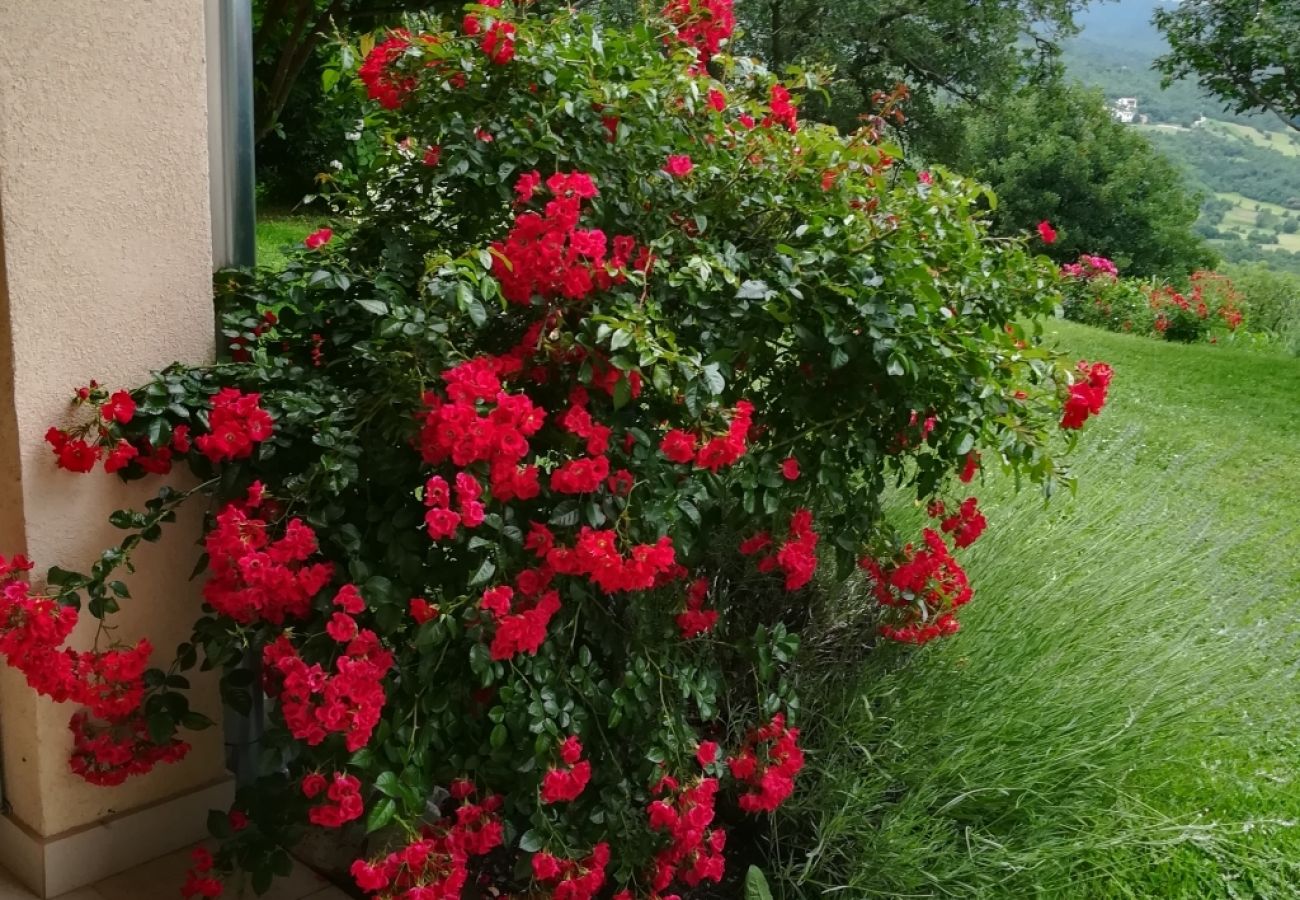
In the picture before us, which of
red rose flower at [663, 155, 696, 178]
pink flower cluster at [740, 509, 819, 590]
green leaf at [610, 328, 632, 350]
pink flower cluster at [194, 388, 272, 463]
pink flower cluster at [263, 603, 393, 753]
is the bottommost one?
pink flower cluster at [263, 603, 393, 753]

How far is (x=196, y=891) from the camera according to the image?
1.83 m

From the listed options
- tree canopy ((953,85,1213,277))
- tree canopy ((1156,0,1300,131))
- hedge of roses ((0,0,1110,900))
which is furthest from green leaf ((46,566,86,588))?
tree canopy ((953,85,1213,277))

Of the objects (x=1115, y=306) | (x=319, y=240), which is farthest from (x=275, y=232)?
(x=1115, y=306)

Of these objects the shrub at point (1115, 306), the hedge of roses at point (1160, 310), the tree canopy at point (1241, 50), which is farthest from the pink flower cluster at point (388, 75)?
the shrub at point (1115, 306)

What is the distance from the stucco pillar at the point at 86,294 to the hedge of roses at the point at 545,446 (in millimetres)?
82

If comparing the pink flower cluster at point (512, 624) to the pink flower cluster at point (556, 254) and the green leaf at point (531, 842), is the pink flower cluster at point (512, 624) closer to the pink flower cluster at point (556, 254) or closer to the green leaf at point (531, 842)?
the green leaf at point (531, 842)

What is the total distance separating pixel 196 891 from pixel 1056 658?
174cm

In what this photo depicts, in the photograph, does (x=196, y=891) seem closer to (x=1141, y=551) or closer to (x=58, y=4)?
(x=58, y=4)

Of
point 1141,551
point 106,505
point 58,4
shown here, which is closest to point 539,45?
point 58,4

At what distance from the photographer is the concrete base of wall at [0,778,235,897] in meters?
1.91

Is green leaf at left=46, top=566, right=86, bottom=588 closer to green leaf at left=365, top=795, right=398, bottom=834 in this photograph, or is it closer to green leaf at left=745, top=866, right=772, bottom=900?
green leaf at left=365, top=795, right=398, bottom=834

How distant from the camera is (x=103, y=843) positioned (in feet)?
6.46

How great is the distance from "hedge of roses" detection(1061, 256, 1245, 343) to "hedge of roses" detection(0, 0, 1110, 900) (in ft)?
21.5

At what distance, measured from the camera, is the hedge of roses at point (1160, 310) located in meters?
8.09
